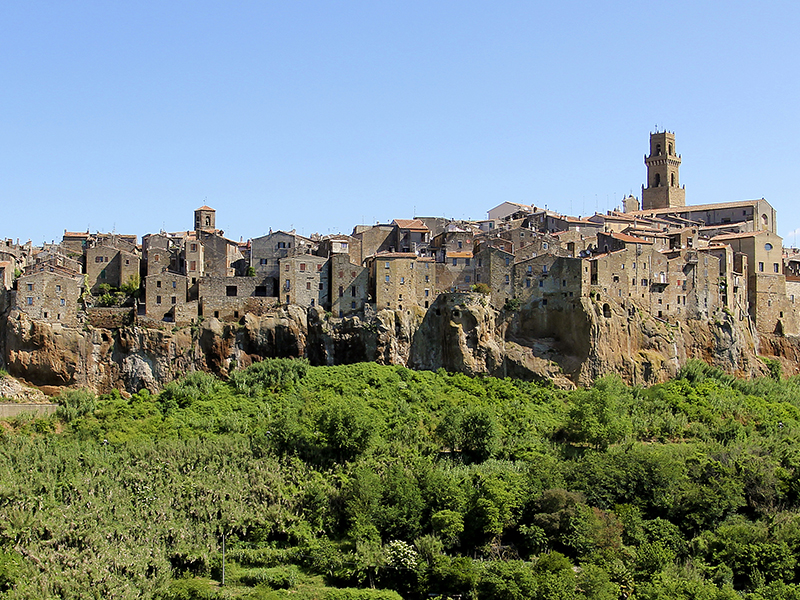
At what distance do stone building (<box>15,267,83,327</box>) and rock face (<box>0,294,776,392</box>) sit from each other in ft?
2.32

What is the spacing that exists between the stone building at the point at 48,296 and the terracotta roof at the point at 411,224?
2446 centimetres

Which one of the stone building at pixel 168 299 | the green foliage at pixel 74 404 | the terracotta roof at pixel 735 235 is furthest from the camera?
the terracotta roof at pixel 735 235

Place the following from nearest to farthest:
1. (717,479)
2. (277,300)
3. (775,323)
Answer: (717,479)
(277,300)
(775,323)

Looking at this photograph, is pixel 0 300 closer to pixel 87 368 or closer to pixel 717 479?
pixel 87 368

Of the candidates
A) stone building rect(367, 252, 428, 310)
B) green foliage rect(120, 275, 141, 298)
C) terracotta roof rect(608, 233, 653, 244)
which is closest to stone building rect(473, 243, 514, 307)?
stone building rect(367, 252, 428, 310)

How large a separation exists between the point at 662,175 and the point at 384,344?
49348 mm

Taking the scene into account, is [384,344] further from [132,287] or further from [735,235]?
[735,235]

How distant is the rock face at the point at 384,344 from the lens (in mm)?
65438

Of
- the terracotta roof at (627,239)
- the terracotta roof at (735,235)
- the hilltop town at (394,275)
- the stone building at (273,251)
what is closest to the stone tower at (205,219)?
the hilltop town at (394,275)

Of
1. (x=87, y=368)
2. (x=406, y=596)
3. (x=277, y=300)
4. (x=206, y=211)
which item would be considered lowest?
(x=406, y=596)

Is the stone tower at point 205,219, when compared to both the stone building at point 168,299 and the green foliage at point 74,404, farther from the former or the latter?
the green foliage at point 74,404

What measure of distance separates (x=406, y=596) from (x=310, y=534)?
21.6 ft

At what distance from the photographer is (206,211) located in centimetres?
8612

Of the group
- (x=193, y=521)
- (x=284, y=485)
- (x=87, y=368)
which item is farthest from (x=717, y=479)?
(x=87, y=368)
